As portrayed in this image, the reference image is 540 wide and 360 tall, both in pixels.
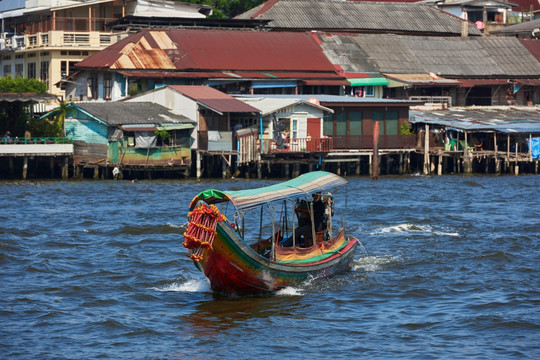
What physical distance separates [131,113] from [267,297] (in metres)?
27.9

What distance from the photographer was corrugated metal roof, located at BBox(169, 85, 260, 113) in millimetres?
50344

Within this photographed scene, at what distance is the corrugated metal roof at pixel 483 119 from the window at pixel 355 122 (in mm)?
3524

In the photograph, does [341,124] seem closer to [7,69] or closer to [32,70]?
[32,70]

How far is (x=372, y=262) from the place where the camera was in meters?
29.1

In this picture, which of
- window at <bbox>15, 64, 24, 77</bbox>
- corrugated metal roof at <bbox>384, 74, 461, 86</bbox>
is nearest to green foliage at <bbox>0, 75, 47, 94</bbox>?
window at <bbox>15, 64, 24, 77</bbox>

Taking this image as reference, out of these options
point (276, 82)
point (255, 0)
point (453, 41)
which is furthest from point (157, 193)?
point (255, 0)

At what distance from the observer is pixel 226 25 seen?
217ft

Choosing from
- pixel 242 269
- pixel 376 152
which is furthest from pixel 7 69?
pixel 242 269

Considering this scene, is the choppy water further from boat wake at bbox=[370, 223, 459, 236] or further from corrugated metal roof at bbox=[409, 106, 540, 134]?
corrugated metal roof at bbox=[409, 106, 540, 134]

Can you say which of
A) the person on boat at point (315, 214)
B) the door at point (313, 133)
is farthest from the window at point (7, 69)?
the person on boat at point (315, 214)

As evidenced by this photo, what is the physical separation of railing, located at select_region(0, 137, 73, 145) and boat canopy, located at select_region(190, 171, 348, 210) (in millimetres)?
23638

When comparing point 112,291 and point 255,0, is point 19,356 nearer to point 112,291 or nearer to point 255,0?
point 112,291

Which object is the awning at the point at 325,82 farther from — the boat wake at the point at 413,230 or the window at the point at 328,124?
the boat wake at the point at 413,230

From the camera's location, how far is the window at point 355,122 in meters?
55.3
